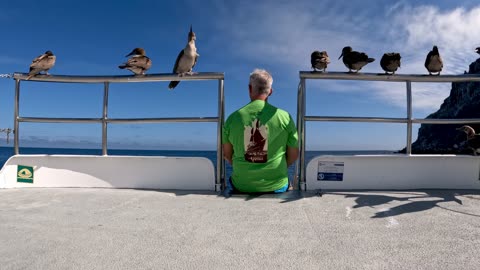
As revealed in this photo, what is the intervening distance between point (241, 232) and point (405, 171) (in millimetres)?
2284

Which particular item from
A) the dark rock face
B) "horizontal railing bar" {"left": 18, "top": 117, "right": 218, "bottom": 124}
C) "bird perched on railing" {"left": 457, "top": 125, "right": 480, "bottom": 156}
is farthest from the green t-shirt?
the dark rock face

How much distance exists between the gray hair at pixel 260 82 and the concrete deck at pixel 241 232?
38.5 inches

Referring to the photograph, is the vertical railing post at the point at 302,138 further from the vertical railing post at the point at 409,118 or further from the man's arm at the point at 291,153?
the vertical railing post at the point at 409,118

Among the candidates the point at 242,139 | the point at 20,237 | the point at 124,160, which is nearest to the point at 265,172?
the point at 242,139

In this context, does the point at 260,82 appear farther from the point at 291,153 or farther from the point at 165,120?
the point at 165,120

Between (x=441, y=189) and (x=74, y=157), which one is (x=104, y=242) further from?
(x=441, y=189)

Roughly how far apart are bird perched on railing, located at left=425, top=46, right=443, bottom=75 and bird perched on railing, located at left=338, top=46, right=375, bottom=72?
2.10 ft

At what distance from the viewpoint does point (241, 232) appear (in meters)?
1.87

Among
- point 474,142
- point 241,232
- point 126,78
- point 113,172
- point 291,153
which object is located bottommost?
point 241,232

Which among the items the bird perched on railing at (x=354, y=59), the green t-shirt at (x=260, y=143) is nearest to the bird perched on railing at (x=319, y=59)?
the bird perched on railing at (x=354, y=59)

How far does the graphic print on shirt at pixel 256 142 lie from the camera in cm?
274

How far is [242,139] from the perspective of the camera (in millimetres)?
2795

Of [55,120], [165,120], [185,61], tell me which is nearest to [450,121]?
[165,120]

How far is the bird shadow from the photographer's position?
234 centimetres
